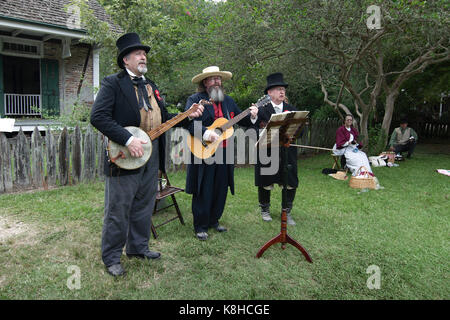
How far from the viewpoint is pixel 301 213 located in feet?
17.6

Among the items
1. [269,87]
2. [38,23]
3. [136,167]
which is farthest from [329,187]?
[38,23]

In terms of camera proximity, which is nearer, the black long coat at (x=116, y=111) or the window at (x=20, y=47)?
the black long coat at (x=116, y=111)

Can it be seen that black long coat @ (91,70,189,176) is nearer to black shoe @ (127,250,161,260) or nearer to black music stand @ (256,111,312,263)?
black shoe @ (127,250,161,260)

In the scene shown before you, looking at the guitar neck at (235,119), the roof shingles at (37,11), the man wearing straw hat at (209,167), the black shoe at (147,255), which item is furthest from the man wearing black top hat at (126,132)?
the roof shingles at (37,11)

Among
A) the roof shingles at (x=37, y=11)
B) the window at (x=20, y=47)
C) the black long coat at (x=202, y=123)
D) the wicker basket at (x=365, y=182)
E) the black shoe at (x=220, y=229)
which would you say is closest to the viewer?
the black long coat at (x=202, y=123)

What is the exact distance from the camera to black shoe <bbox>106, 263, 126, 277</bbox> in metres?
3.20

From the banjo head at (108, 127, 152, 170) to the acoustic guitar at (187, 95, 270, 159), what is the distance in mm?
945

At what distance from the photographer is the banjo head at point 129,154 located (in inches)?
121

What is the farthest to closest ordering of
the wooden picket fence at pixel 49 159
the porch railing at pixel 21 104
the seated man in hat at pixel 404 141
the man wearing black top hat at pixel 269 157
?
the seated man in hat at pixel 404 141
the porch railing at pixel 21 104
the wooden picket fence at pixel 49 159
the man wearing black top hat at pixel 269 157

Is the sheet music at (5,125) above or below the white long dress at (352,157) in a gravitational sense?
above

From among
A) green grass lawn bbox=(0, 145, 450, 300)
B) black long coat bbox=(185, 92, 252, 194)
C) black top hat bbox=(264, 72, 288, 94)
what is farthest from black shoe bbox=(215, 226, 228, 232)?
black top hat bbox=(264, 72, 288, 94)

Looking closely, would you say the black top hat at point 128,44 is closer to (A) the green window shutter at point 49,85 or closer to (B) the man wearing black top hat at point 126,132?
(B) the man wearing black top hat at point 126,132

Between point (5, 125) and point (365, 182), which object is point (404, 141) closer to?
point (365, 182)

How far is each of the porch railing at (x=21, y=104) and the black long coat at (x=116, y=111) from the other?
32.3 feet
